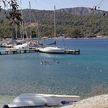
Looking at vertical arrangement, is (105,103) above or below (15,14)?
below

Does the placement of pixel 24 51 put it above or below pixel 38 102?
below

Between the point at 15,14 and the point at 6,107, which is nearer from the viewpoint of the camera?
the point at 15,14

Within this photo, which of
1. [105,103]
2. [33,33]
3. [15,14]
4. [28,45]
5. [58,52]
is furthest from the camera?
[33,33]

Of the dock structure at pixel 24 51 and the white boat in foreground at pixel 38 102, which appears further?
the dock structure at pixel 24 51

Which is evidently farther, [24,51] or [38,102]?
[24,51]

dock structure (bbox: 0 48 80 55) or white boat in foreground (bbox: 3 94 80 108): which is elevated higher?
white boat in foreground (bbox: 3 94 80 108)

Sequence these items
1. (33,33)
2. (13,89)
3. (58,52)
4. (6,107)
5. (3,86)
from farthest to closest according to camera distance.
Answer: (33,33)
(58,52)
(3,86)
(13,89)
(6,107)

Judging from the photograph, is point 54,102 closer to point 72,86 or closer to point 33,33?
point 72,86

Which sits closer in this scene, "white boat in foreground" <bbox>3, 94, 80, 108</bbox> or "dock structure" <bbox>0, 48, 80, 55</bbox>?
"white boat in foreground" <bbox>3, 94, 80, 108</bbox>

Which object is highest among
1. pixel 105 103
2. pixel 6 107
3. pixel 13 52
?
pixel 105 103

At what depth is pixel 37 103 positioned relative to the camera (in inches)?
797

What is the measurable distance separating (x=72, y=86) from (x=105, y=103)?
23.6 meters

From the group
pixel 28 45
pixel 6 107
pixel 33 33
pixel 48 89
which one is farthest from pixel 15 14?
pixel 33 33

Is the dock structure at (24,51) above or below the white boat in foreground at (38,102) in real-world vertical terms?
below
